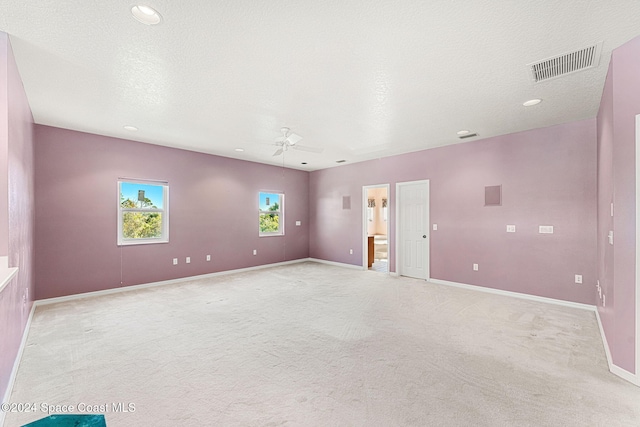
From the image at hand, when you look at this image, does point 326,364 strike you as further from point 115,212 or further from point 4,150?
point 115,212

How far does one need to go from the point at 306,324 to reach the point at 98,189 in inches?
165

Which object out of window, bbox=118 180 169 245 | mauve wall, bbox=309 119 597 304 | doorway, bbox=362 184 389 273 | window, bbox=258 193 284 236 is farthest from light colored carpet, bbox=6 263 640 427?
window, bbox=258 193 284 236

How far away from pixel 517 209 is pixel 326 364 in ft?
13.2

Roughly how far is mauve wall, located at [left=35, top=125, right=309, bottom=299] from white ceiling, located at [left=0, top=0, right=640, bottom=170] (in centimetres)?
67

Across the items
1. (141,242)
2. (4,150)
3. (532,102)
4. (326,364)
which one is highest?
(532,102)

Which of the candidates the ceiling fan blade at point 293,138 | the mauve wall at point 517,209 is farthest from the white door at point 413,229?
the ceiling fan blade at point 293,138

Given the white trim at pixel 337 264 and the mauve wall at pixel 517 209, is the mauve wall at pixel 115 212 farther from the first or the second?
the mauve wall at pixel 517 209

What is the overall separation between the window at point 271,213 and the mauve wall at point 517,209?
117 inches

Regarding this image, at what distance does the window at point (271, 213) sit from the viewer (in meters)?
7.20

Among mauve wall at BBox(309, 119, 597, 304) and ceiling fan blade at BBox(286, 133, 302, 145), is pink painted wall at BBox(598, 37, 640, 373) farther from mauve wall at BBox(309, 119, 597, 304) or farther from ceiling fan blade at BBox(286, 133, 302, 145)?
ceiling fan blade at BBox(286, 133, 302, 145)

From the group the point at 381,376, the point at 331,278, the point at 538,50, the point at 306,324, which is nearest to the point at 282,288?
the point at 331,278

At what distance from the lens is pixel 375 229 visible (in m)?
14.1

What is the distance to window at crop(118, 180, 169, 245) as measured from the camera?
5023mm

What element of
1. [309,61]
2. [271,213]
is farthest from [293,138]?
[271,213]
